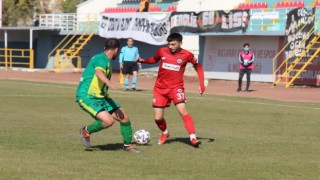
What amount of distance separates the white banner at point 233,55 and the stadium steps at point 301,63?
2.09 meters

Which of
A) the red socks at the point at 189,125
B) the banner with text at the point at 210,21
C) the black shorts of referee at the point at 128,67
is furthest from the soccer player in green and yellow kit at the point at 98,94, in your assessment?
the banner with text at the point at 210,21

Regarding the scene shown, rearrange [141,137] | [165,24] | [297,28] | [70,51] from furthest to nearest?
[70,51] < [165,24] < [297,28] < [141,137]

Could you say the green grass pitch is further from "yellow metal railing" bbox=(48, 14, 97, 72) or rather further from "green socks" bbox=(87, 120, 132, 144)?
"yellow metal railing" bbox=(48, 14, 97, 72)

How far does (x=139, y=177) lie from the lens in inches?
364

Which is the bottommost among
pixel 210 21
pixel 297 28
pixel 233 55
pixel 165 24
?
pixel 233 55

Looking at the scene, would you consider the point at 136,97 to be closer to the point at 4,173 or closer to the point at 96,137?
the point at 96,137

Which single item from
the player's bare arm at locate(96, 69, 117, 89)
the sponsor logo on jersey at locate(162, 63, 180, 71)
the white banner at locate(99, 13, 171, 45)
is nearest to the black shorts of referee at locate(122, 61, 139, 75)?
the white banner at locate(99, 13, 171, 45)

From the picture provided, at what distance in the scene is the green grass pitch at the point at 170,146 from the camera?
973 centimetres

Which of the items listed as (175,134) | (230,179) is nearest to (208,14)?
(175,134)

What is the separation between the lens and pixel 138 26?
42438 millimetres

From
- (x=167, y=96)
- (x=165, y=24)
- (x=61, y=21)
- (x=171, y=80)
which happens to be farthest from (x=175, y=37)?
(x=61, y=21)

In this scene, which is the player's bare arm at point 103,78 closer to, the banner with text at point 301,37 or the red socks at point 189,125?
the red socks at point 189,125

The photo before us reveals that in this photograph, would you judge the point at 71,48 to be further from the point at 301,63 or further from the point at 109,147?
the point at 109,147

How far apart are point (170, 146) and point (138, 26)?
30.3m
